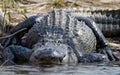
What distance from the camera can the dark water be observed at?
715 centimetres

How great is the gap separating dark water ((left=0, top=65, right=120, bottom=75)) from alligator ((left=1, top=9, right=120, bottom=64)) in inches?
8.7

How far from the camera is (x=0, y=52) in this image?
885cm

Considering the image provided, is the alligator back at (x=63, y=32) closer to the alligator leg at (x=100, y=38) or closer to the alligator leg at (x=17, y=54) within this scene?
the alligator leg at (x=100, y=38)

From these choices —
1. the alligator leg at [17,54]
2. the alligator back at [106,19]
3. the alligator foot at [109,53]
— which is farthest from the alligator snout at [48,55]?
the alligator back at [106,19]

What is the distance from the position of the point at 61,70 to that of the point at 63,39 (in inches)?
53.6

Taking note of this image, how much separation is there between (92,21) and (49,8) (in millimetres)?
2094

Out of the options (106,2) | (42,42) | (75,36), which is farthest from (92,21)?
(106,2)

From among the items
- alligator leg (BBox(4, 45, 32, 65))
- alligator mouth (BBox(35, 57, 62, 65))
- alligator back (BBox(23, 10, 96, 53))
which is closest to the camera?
A: alligator mouth (BBox(35, 57, 62, 65))

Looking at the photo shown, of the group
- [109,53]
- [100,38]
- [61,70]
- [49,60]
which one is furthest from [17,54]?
[100,38]

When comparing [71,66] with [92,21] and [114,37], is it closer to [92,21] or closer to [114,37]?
[92,21]

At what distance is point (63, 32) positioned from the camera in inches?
352

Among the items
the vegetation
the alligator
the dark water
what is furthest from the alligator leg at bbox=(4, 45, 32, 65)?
the vegetation

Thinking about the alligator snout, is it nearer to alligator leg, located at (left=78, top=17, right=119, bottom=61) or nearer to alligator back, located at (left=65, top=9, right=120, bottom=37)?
alligator leg, located at (left=78, top=17, right=119, bottom=61)

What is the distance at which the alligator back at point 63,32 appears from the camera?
879 cm
